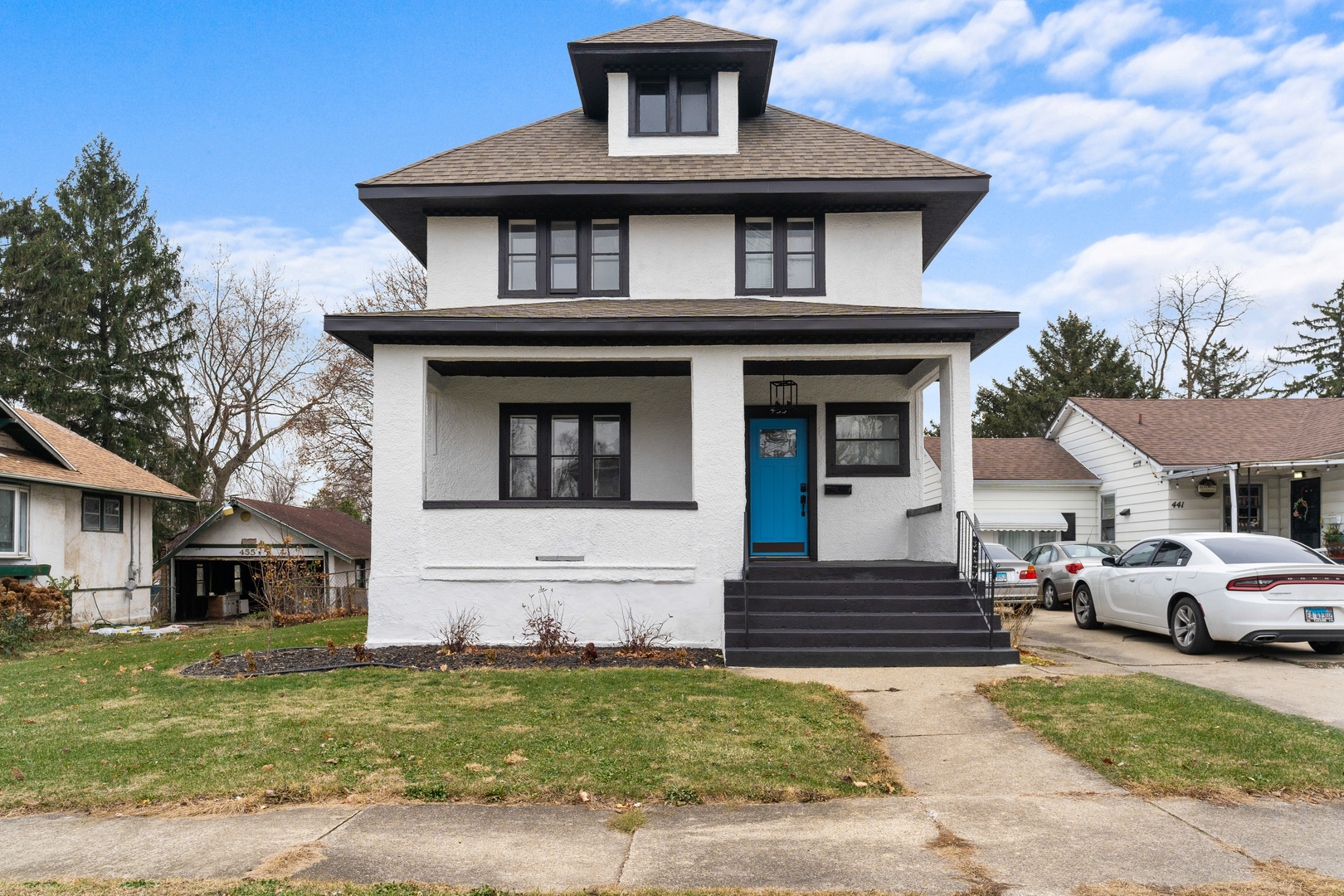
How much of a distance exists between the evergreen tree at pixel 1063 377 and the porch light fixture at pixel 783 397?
26.3 metres

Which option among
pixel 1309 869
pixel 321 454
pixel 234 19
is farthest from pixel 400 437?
pixel 321 454

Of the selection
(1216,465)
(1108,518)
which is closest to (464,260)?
(1216,465)

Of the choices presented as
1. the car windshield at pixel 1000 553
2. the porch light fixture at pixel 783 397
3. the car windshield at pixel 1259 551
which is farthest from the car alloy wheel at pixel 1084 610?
the porch light fixture at pixel 783 397

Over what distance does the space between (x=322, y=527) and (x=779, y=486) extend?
58.9 ft

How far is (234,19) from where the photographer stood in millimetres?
18172

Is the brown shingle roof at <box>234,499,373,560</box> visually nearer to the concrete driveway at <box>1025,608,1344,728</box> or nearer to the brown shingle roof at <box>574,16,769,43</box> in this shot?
the brown shingle roof at <box>574,16,769,43</box>

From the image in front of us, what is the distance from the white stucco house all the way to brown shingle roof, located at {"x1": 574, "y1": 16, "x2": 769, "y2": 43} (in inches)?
3.1

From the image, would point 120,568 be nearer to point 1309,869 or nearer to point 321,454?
point 321,454

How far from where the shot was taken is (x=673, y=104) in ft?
46.6

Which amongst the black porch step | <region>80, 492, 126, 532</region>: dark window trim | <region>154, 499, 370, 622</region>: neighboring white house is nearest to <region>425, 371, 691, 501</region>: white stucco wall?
the black porch step

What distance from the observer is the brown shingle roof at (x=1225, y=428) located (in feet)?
62.4

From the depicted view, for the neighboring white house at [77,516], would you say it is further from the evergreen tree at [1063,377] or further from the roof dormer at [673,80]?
the evergreen tree at [1063,377]

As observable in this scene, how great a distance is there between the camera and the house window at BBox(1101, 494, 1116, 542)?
73.0 feet

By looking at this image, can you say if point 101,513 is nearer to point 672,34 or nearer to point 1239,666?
point 672,34
